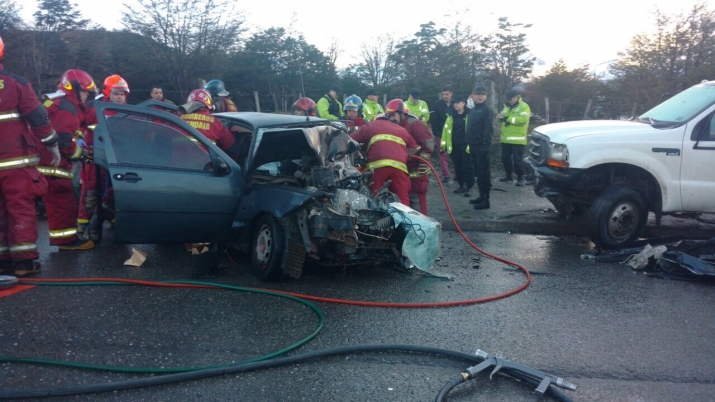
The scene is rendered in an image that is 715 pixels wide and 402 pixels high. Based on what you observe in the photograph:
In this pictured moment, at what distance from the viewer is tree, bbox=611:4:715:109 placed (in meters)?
14.9

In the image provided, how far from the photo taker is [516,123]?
35.5ft

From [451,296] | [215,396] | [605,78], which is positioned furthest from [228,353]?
[605,78]

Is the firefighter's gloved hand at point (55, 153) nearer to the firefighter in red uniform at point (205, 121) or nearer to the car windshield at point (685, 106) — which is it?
the firefighter in red uniform at point (205, 121)

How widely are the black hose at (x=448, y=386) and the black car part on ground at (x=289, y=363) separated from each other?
12.3 inches

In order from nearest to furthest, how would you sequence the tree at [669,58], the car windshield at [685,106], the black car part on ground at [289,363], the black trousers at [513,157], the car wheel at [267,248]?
the black car part on ground at [289,363] < the car wheel at [267,248] < the car windshield at [685,106] < the black trousers at [513,157] < the tree at [669,58]

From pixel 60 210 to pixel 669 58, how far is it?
1555 cm

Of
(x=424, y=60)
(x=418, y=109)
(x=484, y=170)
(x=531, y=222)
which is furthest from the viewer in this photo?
(x=424, y=60)

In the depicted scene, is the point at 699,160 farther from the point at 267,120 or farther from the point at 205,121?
the point at 205,121

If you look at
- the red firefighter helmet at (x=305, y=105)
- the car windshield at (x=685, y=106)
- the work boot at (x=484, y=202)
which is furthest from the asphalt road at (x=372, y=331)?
the work boot at (x=484, y=202)

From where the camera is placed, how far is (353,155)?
657 cm

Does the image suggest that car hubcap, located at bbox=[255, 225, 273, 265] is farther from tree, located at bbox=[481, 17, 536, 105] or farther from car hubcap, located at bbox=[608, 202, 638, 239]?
tree, located at bbox=[481, 17, 536, 105]

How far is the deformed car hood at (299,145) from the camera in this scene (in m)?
5.73

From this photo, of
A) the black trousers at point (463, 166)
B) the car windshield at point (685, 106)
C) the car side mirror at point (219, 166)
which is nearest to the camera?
the car side mirror at point (219, 166)

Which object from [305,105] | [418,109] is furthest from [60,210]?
[418,109]
